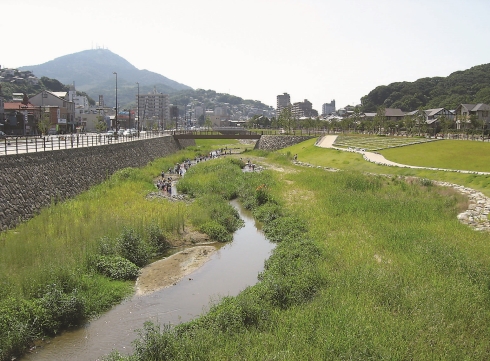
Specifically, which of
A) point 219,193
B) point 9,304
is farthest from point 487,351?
point 219,193

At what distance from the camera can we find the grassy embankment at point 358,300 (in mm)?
11094

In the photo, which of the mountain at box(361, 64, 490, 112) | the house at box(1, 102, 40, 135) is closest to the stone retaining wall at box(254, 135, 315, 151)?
the house at box(1, 102, 40, 135)

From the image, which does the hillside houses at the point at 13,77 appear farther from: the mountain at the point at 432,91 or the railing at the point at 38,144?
the mountain at the point at 432,91

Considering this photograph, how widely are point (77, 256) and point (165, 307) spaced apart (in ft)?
15.4

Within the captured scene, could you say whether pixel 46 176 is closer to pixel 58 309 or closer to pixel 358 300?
pixel 58 309

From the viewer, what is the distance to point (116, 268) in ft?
58.9

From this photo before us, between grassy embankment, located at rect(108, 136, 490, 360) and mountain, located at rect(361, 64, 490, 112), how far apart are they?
4695 inches

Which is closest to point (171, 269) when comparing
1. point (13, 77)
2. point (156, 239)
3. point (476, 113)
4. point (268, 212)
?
point (156, 239)

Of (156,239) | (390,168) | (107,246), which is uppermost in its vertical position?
(390,168)

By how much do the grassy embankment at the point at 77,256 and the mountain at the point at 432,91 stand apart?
12250 cm

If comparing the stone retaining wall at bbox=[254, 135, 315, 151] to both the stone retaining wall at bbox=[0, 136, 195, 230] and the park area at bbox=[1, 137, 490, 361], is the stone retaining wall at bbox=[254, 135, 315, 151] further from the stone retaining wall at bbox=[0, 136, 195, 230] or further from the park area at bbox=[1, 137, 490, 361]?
the park area at bbox=[1, 137, 490, 361]

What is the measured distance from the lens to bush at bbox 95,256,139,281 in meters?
17.7

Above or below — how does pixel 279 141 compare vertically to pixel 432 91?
below

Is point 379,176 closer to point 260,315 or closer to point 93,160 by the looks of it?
point 93,160
